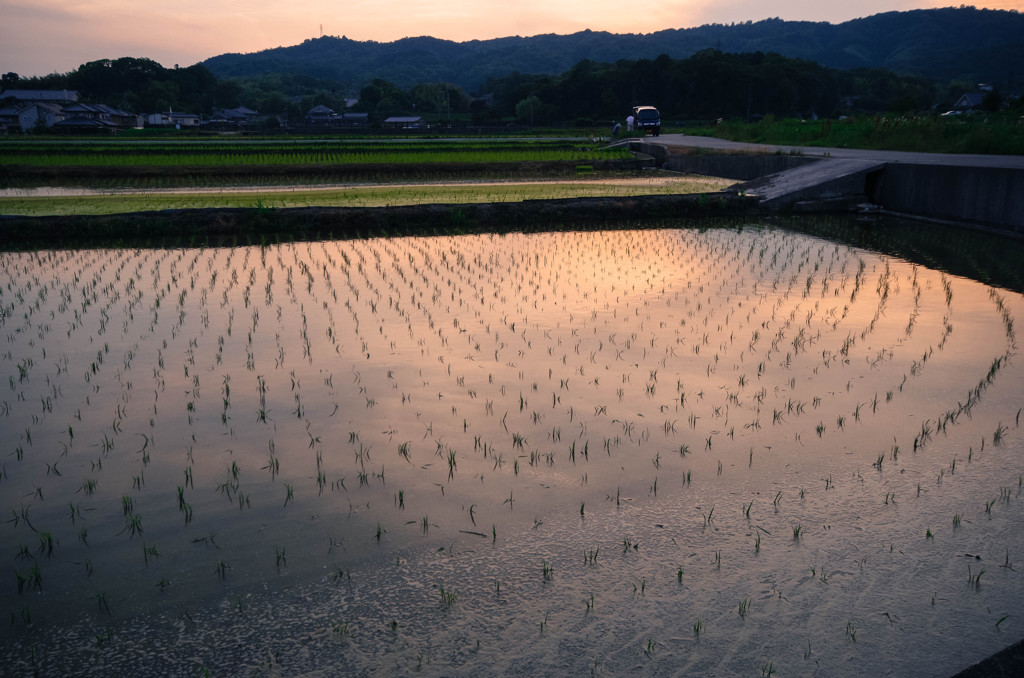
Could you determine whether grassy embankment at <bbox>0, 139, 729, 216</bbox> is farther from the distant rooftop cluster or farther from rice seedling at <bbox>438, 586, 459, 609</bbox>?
the distant rooftop cluster

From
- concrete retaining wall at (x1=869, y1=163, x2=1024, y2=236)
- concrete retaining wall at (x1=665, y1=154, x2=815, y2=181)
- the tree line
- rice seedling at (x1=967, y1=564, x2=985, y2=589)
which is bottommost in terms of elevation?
rice seedling at (x1=967, y1=564, x2=985, y2=589)

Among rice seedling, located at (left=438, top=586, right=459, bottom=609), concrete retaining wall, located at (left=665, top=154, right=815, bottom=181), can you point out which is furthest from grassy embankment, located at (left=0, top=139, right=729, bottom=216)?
rice seedling, located at (left=438, top=586, right=459, bottom=609)

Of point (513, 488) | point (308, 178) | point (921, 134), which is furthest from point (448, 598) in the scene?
point (308, 178)

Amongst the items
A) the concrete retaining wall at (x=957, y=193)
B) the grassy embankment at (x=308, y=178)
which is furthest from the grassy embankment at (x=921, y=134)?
the grassy embankment at (x=308, y=178)

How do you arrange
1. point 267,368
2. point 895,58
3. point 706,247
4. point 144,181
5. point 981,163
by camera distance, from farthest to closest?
point 895,58 < point 144,181 < point 981,163 < point 706,247 < point 267,368

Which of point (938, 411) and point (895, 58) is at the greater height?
point (895, 58)

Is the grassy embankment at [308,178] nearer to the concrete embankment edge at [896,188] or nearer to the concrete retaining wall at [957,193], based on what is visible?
the concrete embankment edge at [896,188]

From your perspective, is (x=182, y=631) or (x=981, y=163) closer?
(x=182, y=631)

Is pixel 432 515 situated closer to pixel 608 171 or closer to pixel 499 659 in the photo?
pixel 499 659

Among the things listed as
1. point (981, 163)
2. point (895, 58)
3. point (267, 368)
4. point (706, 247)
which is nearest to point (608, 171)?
point (981, 163)
